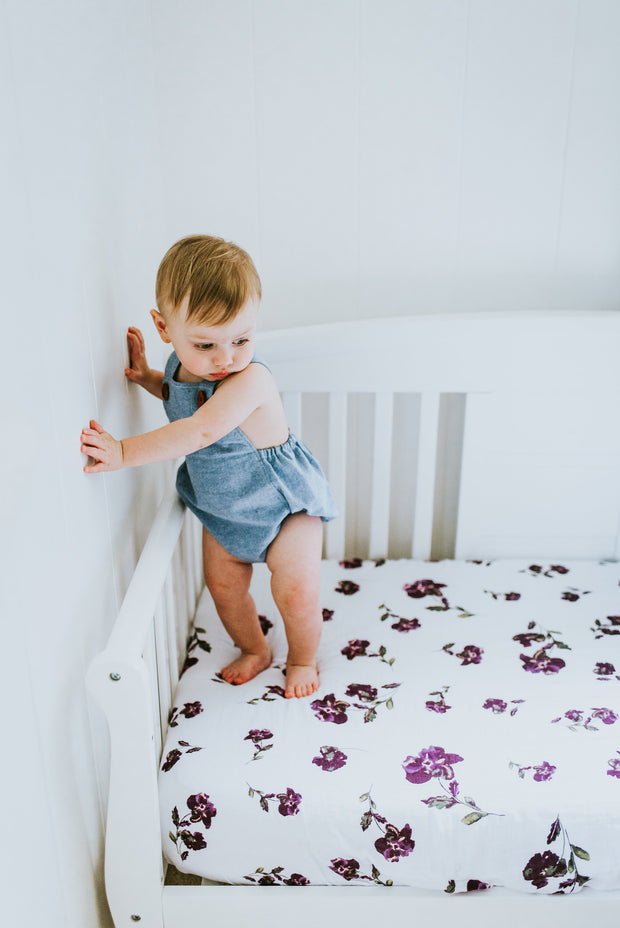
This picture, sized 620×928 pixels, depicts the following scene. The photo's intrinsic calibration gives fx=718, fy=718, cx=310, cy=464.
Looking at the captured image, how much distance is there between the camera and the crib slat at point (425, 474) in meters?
1.41

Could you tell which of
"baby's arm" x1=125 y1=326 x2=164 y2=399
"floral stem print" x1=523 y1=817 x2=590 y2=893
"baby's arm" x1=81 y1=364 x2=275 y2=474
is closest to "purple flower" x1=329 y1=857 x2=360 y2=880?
"floral stem print" x1=523 y1=817 x2=590 y2=893

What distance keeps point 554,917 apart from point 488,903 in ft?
0.29

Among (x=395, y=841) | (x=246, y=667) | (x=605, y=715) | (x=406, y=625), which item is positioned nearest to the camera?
(x=395, y=841)

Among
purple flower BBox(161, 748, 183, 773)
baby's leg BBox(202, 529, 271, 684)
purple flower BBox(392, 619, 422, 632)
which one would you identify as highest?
baby's leg BBox(202, 529, 271, 684)

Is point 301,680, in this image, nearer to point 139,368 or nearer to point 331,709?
point 331,709

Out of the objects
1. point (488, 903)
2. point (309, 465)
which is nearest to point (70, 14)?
point (309, 465)

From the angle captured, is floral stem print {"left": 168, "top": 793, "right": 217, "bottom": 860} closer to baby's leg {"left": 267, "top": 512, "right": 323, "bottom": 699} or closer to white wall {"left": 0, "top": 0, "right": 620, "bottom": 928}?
white wall {"left": 0, "top": 0, "right": 620, "bottom": 928}

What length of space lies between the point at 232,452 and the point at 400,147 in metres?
0.71

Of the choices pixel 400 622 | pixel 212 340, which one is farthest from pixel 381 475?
pixel 212 340

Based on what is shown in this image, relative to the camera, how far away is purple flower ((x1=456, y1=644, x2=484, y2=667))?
1150 mm

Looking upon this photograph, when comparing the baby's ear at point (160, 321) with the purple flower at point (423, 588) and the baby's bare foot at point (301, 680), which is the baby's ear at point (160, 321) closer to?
the baby's bare foot at point (301, 680)

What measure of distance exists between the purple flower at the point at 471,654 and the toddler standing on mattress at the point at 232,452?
24 centimetres

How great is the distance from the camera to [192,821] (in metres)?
0.89

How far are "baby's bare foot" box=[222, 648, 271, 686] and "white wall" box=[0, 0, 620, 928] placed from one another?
22 centimetres
